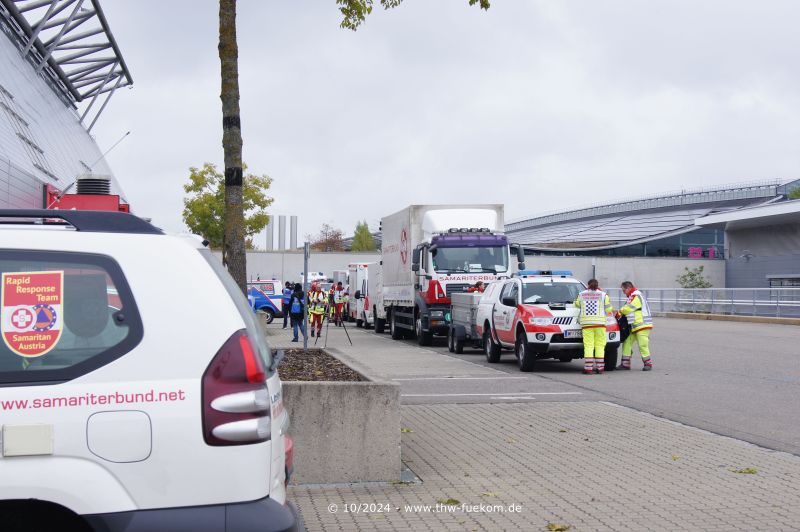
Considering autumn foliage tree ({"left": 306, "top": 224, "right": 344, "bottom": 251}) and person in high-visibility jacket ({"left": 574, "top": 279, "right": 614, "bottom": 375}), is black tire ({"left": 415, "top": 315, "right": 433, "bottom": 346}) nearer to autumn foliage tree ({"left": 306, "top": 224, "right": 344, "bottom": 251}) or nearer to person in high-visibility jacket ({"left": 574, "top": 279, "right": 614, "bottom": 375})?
person in high-visibility jacket ({"left": 574, "top": 279, "right": 614, "bottom": 375})

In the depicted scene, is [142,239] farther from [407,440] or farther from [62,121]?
[62,121]

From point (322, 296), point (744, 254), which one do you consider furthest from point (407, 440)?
point (744, 254)

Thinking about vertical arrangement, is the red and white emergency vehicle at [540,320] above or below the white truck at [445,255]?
below

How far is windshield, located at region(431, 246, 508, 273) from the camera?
25.4 metres

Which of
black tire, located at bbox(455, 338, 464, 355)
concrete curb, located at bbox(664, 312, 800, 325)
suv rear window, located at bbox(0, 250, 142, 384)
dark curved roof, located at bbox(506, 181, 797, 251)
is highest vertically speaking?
dark curved roof, located at bbox(506, 181, 797, 251)

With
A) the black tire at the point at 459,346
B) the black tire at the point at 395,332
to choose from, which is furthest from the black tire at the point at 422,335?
the black tire at the point at 395,332

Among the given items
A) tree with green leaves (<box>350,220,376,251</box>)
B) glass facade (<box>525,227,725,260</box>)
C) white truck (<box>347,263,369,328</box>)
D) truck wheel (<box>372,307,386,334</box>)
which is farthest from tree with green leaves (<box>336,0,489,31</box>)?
tree with green leaves (<box>350,220,376,251</box>)

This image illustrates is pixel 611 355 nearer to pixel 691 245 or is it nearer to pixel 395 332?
pixel 395 332

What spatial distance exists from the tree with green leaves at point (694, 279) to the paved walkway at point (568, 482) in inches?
2070

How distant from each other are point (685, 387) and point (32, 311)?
501 inches

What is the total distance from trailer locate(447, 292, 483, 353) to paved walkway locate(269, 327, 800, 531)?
1066cm

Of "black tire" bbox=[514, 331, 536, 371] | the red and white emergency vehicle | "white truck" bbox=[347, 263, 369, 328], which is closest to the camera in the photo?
the red and white emergency vehicle

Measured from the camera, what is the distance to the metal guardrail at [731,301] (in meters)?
35.9

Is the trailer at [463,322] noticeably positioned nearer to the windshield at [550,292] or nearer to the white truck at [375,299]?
the windshield at [550,292]
